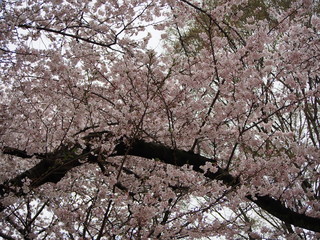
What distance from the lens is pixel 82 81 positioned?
5.02 meters

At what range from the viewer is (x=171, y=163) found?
13.5 ft

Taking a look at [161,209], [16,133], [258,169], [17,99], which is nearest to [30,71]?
[17,99]

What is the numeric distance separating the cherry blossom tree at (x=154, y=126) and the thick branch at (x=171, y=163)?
0.04 ft

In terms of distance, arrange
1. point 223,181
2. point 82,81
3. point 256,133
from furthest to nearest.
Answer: point 82,81
point 256,133
point 223,181

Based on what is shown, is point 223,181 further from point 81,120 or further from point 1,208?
point 1,208

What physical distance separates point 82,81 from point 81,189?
1551 millimetres

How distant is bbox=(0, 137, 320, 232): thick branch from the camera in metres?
3.87

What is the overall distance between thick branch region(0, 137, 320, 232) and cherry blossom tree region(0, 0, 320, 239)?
0.01 meters

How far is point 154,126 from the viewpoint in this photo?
450cm

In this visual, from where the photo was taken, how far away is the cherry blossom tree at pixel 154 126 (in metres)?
3.55

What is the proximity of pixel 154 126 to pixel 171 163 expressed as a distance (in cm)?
60

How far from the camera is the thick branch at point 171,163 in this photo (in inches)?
152

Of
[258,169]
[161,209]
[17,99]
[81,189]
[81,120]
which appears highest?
[17,99]

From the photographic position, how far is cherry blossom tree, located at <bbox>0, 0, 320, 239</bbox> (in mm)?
3553
